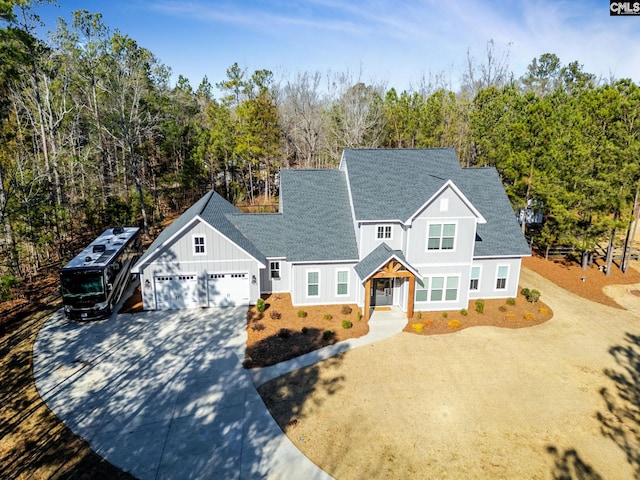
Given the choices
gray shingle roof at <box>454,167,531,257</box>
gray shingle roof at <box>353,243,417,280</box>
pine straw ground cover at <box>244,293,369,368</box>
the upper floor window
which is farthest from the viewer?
gray shingle roof at <box>454,167,531,257</box>

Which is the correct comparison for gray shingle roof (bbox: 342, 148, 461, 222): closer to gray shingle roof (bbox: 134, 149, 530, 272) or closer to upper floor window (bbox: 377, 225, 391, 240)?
gray shingle roof (bbox: 134, 149, 530, 272)

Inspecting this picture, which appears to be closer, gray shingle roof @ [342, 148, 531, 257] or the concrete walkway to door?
the concrete walkway to door

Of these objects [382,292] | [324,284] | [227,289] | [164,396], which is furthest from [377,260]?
[164,396]

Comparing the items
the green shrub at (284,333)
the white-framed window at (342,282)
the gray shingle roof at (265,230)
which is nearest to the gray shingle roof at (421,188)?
the white-framed window at (342,282)

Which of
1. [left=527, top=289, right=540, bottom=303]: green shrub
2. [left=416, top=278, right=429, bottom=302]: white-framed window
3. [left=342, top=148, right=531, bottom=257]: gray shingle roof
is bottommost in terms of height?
[left=527, top=289, right=540, bottom=303]: green shrub

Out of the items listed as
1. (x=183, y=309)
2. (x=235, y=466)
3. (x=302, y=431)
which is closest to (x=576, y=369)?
(x=302, y=431)

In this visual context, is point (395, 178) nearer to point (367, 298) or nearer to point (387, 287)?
point (387, 287)

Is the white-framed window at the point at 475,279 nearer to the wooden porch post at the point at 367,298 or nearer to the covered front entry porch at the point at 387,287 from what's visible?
the covered front entry porch at the point at 387,287

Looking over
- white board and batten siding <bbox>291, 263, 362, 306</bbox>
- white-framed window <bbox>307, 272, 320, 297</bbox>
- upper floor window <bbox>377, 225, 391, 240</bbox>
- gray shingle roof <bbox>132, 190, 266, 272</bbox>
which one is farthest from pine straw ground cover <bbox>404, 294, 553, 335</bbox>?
gray shingle roof <bbox>132, 190, 266, 272</bbox>
